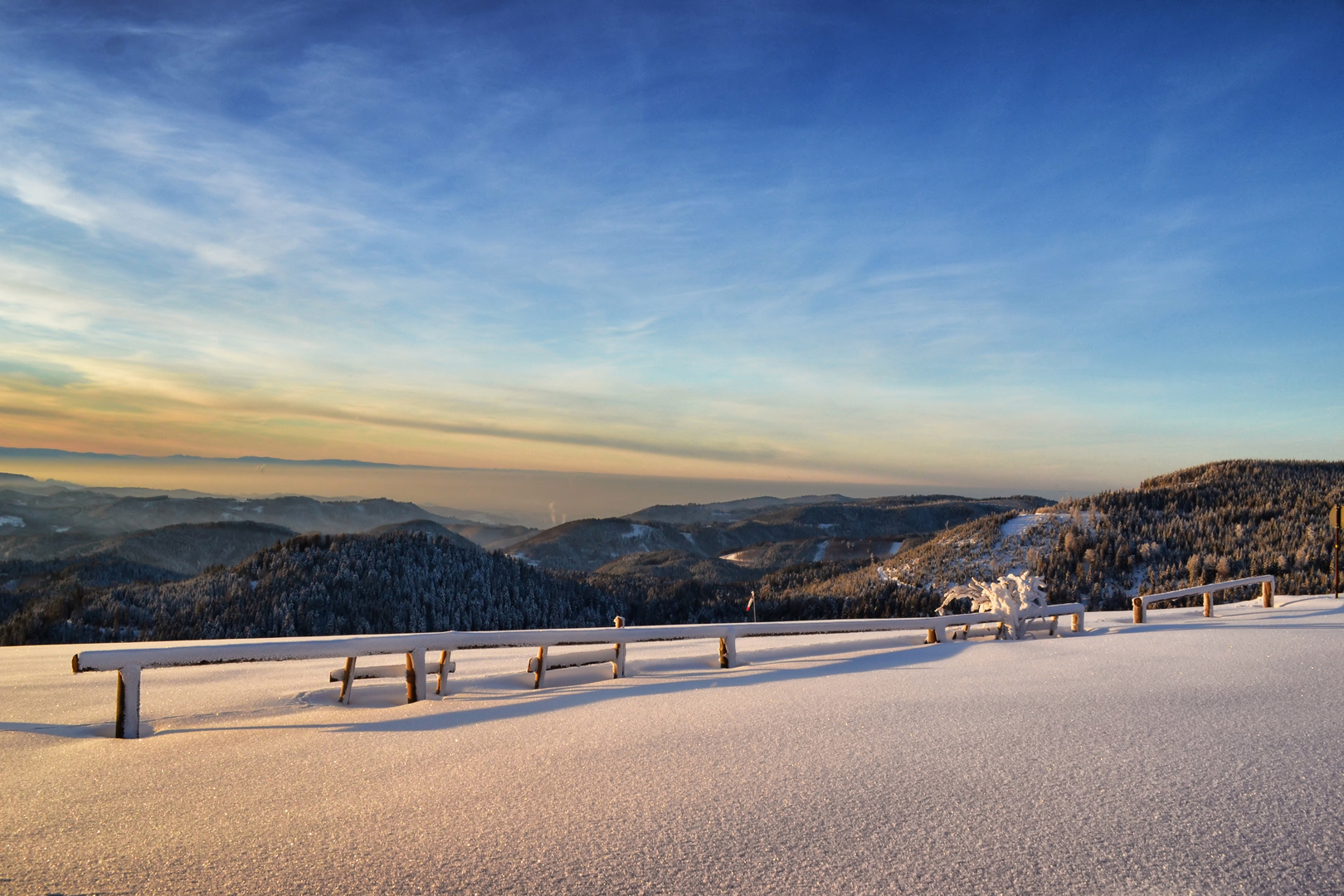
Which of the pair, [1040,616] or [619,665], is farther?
[1040,616]

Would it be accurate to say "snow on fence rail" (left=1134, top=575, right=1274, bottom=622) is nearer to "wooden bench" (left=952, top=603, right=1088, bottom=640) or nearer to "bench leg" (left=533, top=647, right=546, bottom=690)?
"wooden bench" (left=952, top=603, right=1088, bottom=640)

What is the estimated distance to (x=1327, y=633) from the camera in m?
12.6

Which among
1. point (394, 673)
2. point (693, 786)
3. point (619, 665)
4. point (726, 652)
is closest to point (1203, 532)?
point (726, 652)

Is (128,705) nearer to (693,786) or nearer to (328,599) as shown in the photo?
(693,786)

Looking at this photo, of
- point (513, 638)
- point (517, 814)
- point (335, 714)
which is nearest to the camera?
point (517, 814)

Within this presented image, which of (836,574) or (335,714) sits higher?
(335,714)

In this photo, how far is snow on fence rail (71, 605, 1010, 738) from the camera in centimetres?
656

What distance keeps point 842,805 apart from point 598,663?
5.22 m

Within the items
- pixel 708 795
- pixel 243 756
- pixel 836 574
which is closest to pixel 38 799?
pixel 243 756

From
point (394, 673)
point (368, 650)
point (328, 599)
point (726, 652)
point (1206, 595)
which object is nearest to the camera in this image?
point (368, 650)

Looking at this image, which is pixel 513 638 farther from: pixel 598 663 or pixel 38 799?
pixel 38 799

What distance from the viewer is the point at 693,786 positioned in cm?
523

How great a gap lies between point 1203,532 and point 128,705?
6105 cm

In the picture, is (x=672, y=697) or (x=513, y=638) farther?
(x=513, y=638)
